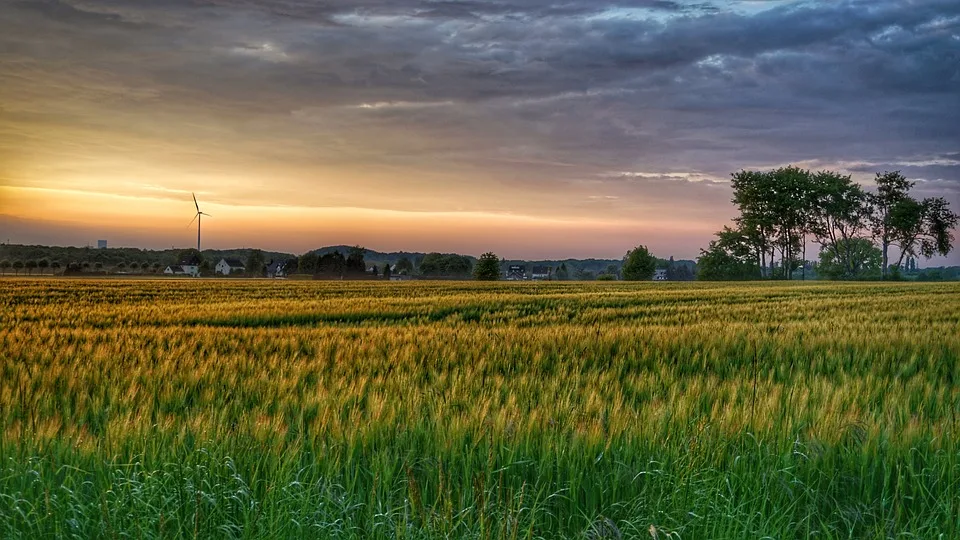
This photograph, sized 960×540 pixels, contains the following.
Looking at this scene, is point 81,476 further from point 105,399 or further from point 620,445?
point 620,445

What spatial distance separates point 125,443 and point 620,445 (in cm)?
318

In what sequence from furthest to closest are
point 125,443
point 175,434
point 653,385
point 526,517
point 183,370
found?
1. point 183,370
2. point 653,385
3. point 175,434
4. point 125,443
5. point 526,517

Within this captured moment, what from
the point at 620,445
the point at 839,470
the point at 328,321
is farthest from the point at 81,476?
the point at 328,321

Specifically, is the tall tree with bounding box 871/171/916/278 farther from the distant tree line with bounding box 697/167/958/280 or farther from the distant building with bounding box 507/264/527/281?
the distant building with bounding box 507/264/527/281

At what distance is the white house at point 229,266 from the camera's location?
172 meters

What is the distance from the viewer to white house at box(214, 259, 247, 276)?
17200cm

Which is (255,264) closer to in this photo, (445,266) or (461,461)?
(445,266)

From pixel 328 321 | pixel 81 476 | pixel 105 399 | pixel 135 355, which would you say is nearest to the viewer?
pixel 81 476

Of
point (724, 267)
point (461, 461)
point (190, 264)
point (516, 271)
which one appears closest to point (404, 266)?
point (516, 271)

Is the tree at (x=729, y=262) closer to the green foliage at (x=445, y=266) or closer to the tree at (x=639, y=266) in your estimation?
the tree at (x=639, y=266)

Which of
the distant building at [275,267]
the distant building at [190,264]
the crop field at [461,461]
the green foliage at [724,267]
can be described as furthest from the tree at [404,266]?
the crop field at [461,461]

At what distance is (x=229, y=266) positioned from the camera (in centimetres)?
17488

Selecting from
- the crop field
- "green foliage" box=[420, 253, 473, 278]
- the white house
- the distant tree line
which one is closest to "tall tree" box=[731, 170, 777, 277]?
the distant tree line

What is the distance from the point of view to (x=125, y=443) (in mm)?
4410
